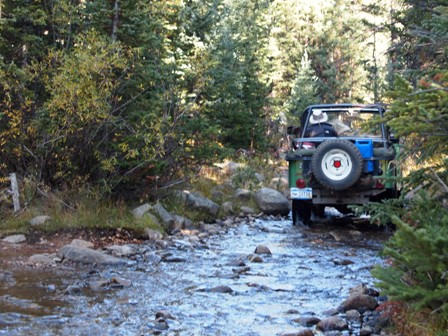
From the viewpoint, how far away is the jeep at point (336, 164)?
10789 millimetres

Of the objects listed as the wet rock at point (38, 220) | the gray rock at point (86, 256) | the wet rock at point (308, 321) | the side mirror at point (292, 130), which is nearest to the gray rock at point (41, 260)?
the gray rock at point (86, 256)

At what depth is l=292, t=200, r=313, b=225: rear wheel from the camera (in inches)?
498

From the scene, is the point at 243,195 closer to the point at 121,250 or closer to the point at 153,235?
the point at 153,235

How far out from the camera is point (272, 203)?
1531 cm

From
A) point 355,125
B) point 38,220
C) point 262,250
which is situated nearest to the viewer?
point 262,250

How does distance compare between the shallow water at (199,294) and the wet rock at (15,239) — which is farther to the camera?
the wet rock at (15,239)

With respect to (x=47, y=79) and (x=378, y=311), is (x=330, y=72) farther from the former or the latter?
(x=378, y=311)

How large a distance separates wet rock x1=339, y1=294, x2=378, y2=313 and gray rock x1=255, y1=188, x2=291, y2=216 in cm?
909

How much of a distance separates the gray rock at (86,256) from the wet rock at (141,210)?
8.44 feet

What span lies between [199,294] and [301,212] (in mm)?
6148

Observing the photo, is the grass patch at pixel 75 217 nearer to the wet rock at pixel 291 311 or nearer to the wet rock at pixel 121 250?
the wet rock at pixel 121 250

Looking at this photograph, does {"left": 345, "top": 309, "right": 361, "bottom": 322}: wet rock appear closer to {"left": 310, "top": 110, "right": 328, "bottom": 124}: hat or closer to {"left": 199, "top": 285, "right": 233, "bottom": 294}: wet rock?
{"left": 199, "top": 285, "right": 233, "bottom": 294}: wet rock

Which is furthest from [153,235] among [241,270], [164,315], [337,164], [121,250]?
[164,315]

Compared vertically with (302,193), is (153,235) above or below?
below
